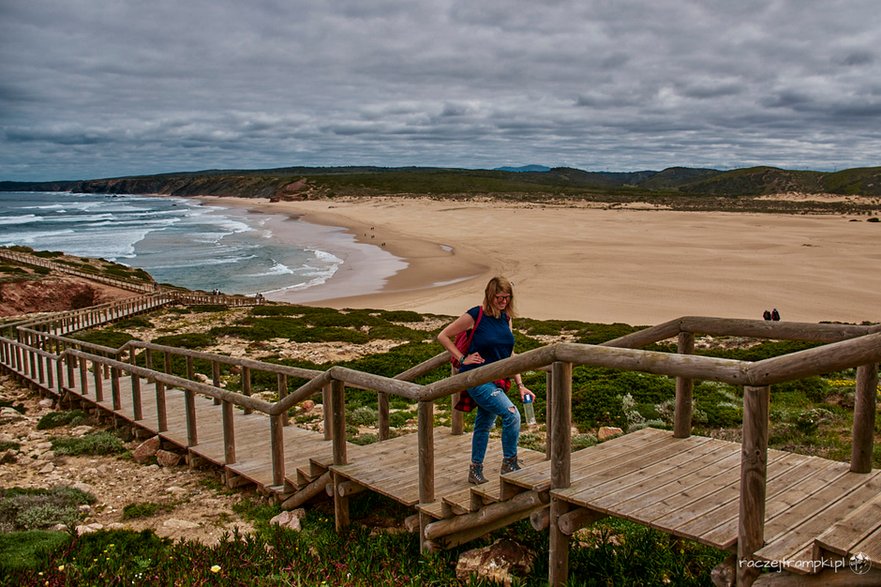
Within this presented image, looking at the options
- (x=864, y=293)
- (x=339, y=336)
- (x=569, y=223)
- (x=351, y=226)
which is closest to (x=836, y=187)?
(x=569, y=223)

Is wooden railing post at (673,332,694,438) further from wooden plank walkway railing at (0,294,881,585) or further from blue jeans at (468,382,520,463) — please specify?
Result: blue jeans at (468,382,520,463)

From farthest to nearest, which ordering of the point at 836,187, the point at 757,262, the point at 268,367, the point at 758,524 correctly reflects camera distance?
1. the point at 836,187
2. the point at 757,262
3. the point at 268,367
4. the point at 758,524

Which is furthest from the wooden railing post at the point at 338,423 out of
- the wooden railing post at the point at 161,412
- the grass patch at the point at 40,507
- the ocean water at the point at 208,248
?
the ocean water at the point at 208,248

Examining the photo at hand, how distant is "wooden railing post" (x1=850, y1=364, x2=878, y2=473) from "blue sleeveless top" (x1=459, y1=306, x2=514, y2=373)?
2444 mm

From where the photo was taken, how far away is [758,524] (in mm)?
3592

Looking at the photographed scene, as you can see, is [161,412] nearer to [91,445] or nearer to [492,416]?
[91,445]

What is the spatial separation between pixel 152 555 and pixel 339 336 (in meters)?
14.4

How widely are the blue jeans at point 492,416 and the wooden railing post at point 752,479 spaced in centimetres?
197

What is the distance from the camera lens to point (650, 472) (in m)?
4.89

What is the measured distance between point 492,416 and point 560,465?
1098 millimetres

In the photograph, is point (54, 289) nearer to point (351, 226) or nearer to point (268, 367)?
point (268, 367)

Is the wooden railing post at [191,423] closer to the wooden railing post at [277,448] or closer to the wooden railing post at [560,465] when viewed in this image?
the wooden railing post at [277,448]

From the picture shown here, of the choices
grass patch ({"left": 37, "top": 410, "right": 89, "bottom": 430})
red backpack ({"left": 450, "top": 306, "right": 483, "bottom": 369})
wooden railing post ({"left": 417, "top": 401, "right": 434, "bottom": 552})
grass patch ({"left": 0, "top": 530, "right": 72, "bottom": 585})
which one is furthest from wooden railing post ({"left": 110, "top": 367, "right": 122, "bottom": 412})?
red backpack ({"left": 450, "top": 306, "right": 483, "bottom": 369})

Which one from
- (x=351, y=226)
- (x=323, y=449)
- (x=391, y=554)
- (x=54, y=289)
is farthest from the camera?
(x=351, y=226)
